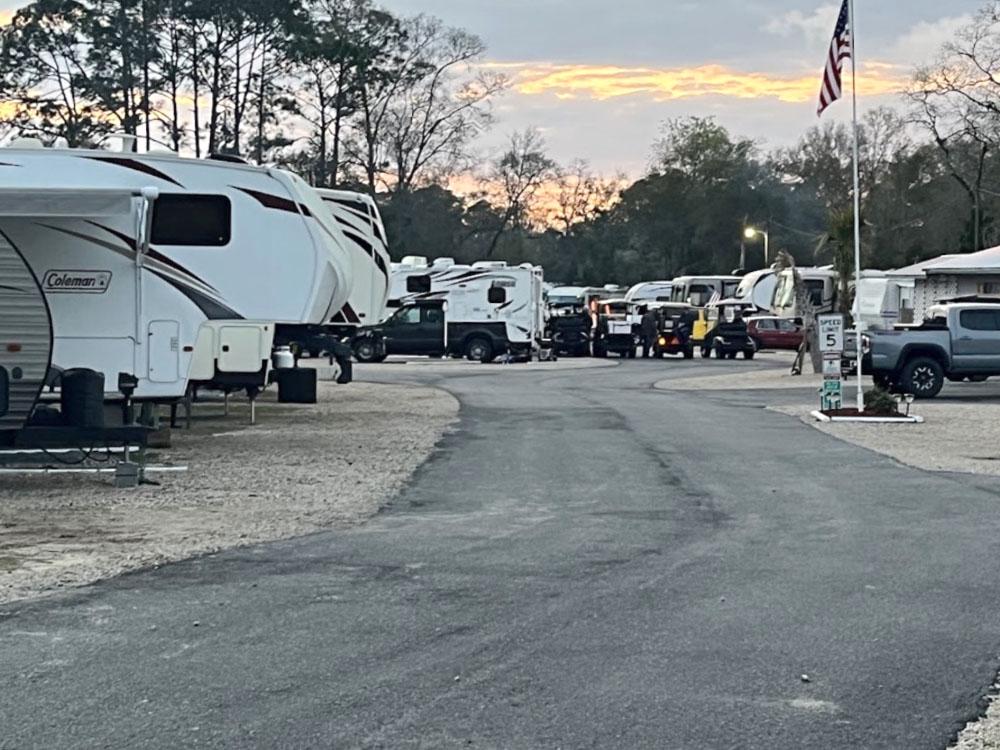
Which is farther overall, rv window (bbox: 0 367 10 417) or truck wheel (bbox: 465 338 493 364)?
truck wheel (bbox: 465 338 493 364)

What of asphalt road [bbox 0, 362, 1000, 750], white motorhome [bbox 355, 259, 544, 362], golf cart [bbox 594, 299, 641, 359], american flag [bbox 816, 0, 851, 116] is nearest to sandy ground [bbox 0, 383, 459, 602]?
asphalt road [bbox 0, 362, 1000, 750]

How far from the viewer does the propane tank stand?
19141 millimetres

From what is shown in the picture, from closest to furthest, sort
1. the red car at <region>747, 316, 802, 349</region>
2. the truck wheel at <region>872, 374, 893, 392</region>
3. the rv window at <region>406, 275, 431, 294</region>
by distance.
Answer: the truck wheel at <region>872, 374, 893, 392</region>
the rv window at <region>406, 275, 431, 294</region>
the red car at <region>747, 316, 802, 349</region>

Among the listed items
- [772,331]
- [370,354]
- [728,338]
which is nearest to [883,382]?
[728,338]

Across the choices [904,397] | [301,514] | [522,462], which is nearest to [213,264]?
[522,462]

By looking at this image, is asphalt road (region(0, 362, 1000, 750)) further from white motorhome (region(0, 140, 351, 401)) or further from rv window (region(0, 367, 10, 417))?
white motorhome (region(0, 140, 351, 401))

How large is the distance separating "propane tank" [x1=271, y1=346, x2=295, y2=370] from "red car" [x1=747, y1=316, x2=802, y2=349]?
1031 inches

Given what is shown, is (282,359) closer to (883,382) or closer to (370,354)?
(883,382)

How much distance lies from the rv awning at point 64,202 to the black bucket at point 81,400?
1.57 m

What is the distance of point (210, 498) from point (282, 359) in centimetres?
735

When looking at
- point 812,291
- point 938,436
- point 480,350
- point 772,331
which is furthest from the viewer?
point 772,331

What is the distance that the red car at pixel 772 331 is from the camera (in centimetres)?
4359

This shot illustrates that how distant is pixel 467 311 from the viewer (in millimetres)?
39094

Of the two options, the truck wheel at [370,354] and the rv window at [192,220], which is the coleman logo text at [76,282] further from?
the truck wheel at [370,354]
